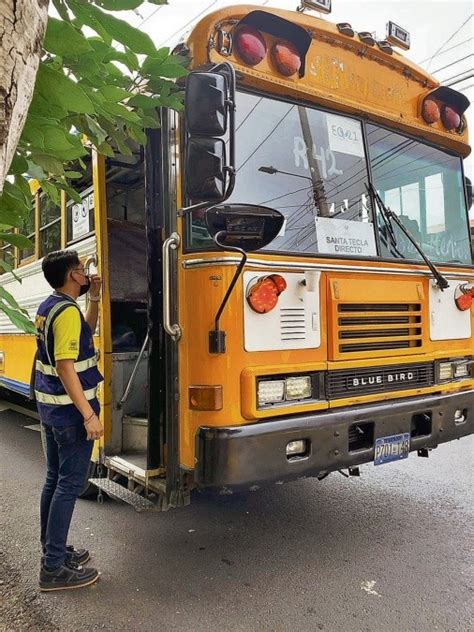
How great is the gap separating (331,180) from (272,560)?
235 centimetres

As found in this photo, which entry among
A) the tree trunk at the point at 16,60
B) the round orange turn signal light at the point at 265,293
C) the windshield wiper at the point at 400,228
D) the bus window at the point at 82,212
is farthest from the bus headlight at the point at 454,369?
the tree trunk at the point at 16,60

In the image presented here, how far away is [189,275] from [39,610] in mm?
1895

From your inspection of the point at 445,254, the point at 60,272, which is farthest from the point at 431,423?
the point at 60,272

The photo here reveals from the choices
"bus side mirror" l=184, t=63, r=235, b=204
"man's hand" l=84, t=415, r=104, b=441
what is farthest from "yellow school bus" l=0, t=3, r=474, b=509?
"man's hand" l=84, t=415, r=104, b=441

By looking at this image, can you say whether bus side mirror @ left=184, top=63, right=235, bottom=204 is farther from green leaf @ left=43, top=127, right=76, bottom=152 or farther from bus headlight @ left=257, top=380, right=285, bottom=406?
green leaf @ left=43, top=127, right=76, bottom=152

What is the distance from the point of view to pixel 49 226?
4.90 m

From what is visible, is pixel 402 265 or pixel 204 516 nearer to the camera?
pixel 402 265

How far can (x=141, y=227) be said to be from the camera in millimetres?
Result: 4820

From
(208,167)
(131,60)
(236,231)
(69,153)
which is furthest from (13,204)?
(236,231)

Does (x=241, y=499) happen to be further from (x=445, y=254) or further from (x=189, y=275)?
(x=445, y=254)

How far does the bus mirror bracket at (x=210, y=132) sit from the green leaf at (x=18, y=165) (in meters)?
1.26

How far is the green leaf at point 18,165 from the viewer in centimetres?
138

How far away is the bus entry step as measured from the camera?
119 inches

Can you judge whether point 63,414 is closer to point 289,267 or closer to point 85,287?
point 85,287
